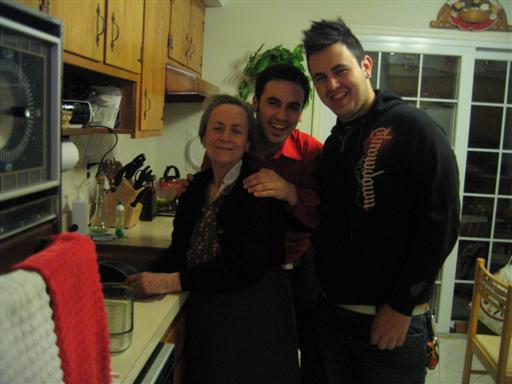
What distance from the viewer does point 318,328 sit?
1.66 meters

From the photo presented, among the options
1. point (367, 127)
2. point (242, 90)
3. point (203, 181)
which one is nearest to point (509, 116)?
point (242, 90)

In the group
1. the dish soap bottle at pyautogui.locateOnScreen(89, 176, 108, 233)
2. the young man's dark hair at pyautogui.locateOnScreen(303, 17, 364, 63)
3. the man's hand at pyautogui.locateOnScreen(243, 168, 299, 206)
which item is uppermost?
the young man's dark hair at pyautogui.locateOnScreen(303, 17, 364, 63)

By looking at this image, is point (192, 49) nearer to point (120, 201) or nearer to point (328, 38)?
point (120, 201)

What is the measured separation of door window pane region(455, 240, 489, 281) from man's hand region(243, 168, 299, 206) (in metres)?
2.63

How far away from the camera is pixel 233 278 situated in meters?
1.50

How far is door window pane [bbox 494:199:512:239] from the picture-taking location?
3.64 metres

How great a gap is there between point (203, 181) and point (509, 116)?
2.83 meters

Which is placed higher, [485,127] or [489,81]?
[489,81]

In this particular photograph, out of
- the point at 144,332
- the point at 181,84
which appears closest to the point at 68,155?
the point at 144,332

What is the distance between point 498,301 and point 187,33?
90.6 inches

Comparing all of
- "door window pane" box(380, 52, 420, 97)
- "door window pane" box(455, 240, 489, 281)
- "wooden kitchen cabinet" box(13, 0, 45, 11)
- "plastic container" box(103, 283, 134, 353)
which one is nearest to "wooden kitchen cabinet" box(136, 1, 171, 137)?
"wooden kitchen cabinet" box(13, 0, 45, 11)

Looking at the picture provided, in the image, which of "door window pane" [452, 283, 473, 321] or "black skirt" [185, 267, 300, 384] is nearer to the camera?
"black skirt" [185, 267, 300, 384]

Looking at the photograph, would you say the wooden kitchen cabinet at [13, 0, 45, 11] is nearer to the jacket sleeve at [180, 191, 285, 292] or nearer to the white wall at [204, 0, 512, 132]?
the jacket sleeve at [180, 191, 285, 292]

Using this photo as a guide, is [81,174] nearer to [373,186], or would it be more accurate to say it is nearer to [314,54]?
[314,54]
